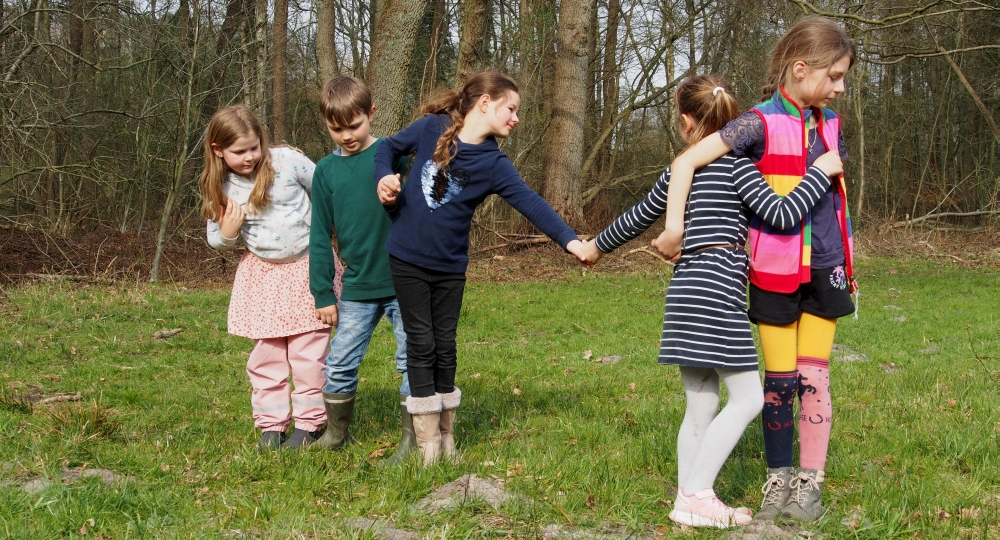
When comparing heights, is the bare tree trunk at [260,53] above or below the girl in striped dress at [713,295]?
above

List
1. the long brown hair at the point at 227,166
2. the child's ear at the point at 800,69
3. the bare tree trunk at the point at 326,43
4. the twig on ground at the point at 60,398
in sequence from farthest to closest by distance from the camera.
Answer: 1. the bare tree trunk at the point at 326,43
2. the twig on ground at the point at 60,398
3. the long brown hair at the point at 227,166
4. the child's ear at the point at 800,69

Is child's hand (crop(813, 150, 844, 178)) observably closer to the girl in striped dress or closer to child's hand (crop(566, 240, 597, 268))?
the girl in striped dress

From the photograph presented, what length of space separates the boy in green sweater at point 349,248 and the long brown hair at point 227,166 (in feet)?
0.88

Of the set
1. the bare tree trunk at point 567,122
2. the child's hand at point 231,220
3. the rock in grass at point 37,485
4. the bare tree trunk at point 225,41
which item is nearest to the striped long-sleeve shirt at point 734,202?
the child's hand at point 231,220

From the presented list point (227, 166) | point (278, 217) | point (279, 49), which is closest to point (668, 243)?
point (278, 217)

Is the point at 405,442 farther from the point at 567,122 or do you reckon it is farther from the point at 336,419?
the point at 567,122

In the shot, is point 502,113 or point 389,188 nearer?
point 389,188

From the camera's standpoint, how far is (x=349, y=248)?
3.99 meters

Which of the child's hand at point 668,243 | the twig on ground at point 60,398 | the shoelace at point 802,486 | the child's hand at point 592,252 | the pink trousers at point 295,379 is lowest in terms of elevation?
the twig on ground at point 60,398

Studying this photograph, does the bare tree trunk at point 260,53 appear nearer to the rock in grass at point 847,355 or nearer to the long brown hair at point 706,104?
the rock in grass at point 847,355

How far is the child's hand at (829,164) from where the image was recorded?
295cm

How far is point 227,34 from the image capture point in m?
13.3

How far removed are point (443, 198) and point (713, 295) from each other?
1.32 meters

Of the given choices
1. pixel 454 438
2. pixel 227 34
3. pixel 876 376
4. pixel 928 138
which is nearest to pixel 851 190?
pixel 928 138
